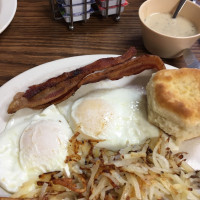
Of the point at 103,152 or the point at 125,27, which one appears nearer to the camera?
the point at 103,152

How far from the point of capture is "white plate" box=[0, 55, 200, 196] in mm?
1525

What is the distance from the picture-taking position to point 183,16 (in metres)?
2.16

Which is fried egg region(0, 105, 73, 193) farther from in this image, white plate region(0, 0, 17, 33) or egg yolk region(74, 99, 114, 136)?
white plate region(0, 0, 17, 33)

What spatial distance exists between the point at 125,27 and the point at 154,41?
0.51 meters

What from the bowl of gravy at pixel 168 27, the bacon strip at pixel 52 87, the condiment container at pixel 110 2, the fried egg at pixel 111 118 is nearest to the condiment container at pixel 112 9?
the condiment container at pixel 110 2

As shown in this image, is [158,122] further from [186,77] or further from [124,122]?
[186,77]

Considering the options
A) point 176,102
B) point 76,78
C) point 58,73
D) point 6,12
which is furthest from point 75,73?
point 6,12

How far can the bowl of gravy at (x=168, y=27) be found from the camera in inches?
75.2

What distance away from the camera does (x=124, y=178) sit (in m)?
1.35

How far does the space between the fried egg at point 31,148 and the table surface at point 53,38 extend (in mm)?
535

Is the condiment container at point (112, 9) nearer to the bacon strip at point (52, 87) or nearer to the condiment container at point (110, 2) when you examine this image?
the condiment container at point (110, 2)

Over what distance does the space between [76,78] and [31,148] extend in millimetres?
509

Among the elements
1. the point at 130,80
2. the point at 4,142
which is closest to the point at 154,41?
the point at 130,80

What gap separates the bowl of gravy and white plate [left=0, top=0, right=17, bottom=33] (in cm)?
104
